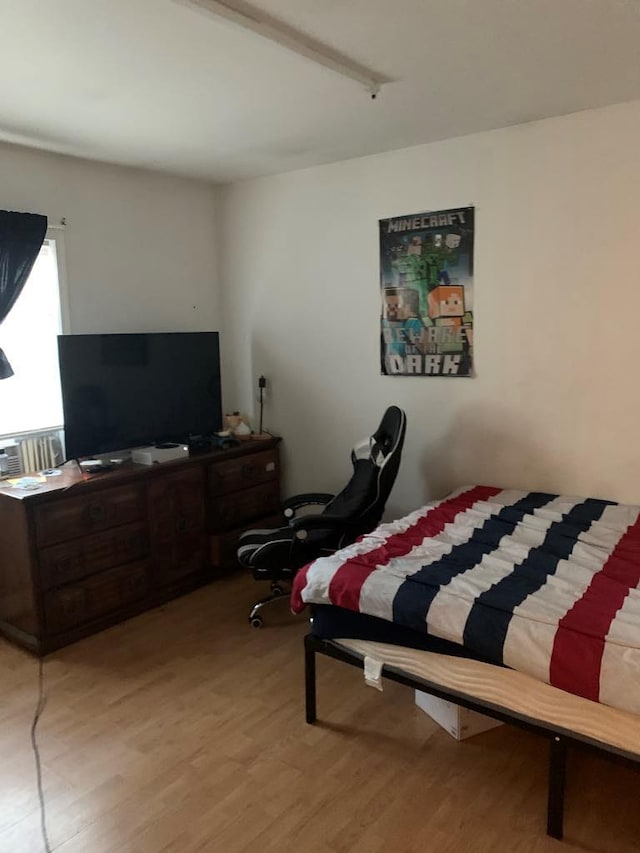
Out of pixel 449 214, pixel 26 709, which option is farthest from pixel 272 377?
pixel 26 709

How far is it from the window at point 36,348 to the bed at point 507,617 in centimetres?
203

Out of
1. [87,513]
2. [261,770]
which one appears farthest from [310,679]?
[87,513]

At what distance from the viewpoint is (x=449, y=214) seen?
3531 millimetres

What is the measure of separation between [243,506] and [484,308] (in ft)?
6.45

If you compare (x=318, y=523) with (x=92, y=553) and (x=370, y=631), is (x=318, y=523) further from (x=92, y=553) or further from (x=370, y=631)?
(x=92, y=553)

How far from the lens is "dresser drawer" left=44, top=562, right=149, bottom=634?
3215mm

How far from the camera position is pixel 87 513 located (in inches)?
130

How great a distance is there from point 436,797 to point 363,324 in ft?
8.59

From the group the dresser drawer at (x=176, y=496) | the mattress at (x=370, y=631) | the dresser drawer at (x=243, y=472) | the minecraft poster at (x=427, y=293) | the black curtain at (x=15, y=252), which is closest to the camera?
the mattress at (x=370, y=631)

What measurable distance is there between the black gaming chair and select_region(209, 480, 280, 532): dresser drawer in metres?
0.55

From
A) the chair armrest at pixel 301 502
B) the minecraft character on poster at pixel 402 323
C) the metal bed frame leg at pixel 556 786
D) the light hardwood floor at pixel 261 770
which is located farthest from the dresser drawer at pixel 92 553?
the metal bed frame leg at pixel 556 786

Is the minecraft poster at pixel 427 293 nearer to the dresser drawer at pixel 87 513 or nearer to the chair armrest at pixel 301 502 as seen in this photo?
the chair armrest at pixel 301 502

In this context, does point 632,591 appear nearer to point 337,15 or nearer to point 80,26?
point 337,15

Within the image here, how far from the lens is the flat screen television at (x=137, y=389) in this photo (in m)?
3.53
